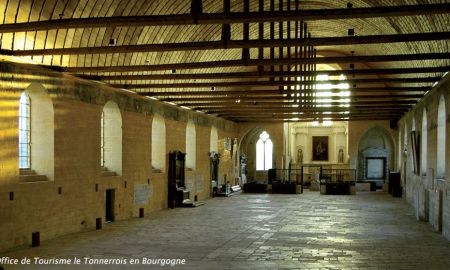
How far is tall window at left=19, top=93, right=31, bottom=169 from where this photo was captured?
12.8m

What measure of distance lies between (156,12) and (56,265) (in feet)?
24.6

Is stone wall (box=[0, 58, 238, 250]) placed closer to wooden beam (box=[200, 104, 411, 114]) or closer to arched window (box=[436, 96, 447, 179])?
wooden beam (box=[200, 104, 411, 114])

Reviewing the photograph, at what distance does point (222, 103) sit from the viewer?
843 inches

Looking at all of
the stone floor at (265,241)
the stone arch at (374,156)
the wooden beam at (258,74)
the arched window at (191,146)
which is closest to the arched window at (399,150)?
the stone arch at (374,156)

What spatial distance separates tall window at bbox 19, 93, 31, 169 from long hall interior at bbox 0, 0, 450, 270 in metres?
0.03

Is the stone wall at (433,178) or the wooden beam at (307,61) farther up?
the wooden beam at (307,61)

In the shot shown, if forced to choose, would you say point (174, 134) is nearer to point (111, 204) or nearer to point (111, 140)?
point (111, 140)

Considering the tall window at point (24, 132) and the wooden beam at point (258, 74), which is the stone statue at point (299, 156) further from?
the tall window at point (24, 132)

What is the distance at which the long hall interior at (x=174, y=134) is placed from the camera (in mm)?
10203

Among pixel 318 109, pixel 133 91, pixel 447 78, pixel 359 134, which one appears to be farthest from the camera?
pixel 359 134

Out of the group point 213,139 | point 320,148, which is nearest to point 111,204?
point 213,139

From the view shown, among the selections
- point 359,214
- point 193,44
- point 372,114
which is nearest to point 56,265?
point 193,44

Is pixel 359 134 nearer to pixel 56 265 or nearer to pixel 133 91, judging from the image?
pixel 133 91

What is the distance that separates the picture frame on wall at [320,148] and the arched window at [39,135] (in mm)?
27969
